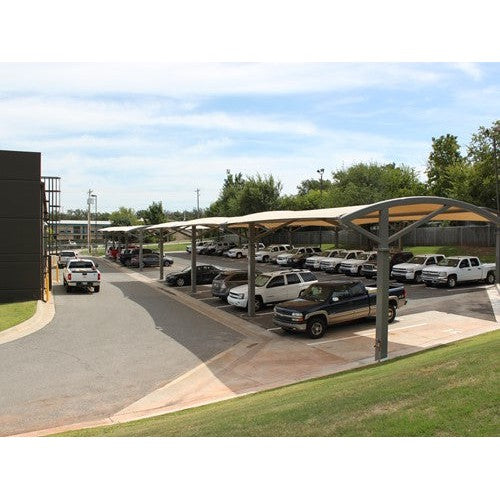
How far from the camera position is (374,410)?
6.93 m

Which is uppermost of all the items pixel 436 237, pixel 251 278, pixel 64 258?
pixel 436 237

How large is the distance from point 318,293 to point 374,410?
9970 mm

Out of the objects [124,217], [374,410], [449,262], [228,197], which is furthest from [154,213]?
[374,410]

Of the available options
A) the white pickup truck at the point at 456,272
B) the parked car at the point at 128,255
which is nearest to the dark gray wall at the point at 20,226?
the white pickup truck at the point at 456,272

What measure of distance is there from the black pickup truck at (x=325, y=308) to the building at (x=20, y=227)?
1385 cm

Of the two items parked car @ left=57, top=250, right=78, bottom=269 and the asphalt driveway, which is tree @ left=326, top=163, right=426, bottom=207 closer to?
parked car @ left=57, top=250, right=78, bottom=269

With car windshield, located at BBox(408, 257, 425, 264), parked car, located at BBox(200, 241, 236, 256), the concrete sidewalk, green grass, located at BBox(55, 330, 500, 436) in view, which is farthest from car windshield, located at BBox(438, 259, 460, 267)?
parked car, located at BBox(200, 241, 236, 256)

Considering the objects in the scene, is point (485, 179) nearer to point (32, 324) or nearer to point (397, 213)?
point (397, 213)

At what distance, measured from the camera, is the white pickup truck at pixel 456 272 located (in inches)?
1022

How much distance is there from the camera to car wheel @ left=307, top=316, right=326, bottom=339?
16.0m

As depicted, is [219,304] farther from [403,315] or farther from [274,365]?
[274,365]

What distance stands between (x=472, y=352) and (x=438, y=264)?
19111 millimetres

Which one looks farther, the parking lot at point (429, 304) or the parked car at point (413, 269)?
the parked car at point (413, 269)

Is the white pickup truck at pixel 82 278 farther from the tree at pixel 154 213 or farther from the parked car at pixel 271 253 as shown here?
the tree at pixel 154 213
